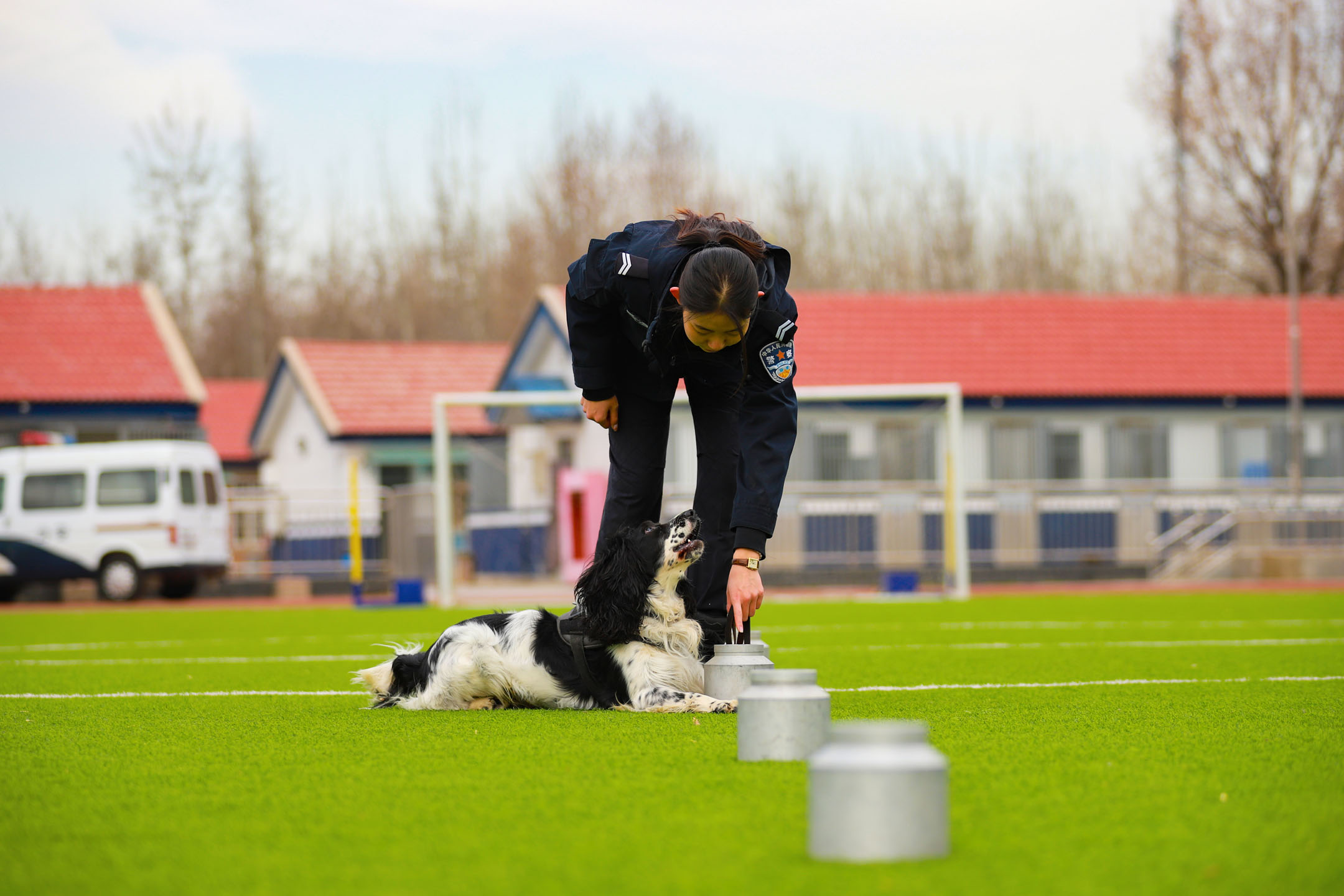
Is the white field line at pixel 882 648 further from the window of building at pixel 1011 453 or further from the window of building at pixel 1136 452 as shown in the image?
the window of building at pixel 1136 452

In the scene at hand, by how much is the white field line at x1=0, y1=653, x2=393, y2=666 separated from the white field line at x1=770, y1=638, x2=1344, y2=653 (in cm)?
260

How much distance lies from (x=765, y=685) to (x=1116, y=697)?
2366mm

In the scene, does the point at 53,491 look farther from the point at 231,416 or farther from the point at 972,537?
the point at 231,416

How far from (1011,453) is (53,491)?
613 inches

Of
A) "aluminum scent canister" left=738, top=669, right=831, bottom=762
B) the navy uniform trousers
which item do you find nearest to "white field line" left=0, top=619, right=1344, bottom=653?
the navy uniform trousers

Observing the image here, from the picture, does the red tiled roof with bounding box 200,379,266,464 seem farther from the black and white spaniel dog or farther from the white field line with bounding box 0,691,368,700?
the black and white spaniel dog

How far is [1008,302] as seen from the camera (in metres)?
26.9

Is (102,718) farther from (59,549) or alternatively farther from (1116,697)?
(59,549)

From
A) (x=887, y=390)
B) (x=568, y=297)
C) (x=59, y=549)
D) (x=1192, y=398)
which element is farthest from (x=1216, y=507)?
(x=568, y=297)

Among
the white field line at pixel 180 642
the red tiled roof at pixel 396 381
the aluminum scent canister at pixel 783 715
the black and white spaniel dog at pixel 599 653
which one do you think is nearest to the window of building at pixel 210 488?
the red tiled roof at pixel 396 381

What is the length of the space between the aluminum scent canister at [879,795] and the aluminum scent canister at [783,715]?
1022 mm

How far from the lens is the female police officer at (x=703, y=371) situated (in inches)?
179

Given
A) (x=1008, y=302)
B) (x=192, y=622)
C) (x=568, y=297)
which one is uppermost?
(x=1008, y=302)

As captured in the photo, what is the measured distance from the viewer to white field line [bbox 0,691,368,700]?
6.15m
